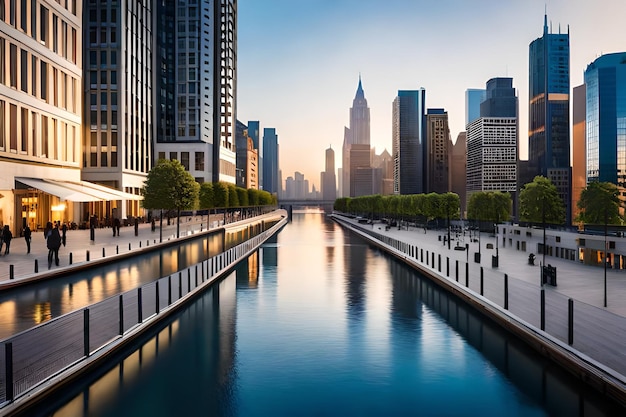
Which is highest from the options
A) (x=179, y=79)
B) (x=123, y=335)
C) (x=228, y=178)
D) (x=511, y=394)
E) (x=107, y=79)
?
(x=179, y=79)

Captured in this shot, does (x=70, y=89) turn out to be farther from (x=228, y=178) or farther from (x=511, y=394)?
(x=228, y=178)

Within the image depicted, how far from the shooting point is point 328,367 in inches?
579

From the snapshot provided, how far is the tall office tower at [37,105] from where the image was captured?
44.1m

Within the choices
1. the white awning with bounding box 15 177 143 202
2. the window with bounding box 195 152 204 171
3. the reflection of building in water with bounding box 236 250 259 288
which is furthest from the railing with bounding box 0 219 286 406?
the window with bounding box 195 152 204 171

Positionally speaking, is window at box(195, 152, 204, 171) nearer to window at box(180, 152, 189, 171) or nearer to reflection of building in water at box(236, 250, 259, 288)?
window at box(180, 152, 189, 171)

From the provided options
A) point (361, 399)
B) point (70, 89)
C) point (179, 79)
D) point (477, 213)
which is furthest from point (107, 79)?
point (361, 399)

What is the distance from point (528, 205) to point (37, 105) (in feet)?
160

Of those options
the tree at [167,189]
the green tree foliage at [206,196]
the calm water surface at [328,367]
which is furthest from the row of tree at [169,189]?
the calm water surface at [328,367]

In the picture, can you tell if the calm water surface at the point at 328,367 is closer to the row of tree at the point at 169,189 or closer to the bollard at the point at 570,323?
the bollard at the point at 570,323

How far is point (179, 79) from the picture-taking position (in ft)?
415

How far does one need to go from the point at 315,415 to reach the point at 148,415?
3740 millimetres

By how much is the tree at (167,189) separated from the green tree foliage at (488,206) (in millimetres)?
37580

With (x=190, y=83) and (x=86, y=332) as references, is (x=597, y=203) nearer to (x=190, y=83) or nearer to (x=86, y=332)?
(x=86, y=332)

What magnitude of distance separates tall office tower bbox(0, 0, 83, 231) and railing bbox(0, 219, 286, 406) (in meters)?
32.7
